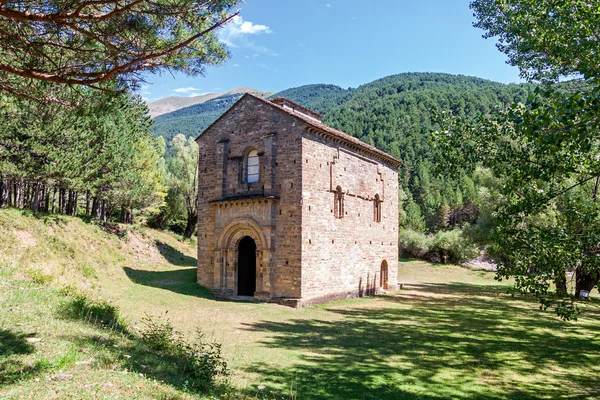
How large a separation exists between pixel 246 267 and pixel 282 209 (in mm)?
3829

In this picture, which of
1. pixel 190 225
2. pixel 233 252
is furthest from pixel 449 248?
pixel 233 252

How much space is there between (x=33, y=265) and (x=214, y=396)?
13.8m

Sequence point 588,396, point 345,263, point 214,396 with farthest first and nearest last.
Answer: point 345,263
point 588,396
point 214,396

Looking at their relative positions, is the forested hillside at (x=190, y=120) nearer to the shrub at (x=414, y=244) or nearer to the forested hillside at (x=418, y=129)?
the forested hillside at (x=418, y=129)

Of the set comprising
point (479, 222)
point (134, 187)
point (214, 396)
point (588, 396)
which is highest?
point (134, 187)

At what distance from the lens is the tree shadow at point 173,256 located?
93.0 ft

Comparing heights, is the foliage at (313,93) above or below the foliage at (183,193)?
above

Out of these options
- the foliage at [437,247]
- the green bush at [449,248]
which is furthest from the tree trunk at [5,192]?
the green bush at [449,248]

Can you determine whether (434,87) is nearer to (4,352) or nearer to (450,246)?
(450,246)

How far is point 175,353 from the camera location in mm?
7340

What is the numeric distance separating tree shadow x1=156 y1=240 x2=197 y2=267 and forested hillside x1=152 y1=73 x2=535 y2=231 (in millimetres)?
31500

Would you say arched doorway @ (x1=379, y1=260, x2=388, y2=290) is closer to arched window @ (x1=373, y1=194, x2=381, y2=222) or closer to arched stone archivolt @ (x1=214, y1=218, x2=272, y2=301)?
arched window @ (x1=373, y1=194, x2=381, y2=222)

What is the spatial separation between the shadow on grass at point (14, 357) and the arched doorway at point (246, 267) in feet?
41.4

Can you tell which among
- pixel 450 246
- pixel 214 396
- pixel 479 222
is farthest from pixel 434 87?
pixel 214 396
